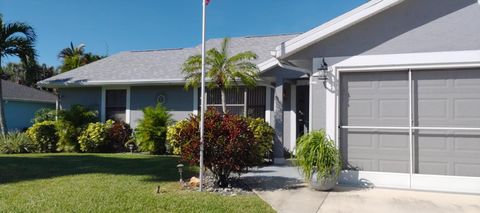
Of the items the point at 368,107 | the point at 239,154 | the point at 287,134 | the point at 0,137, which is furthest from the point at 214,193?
the point at 0,137

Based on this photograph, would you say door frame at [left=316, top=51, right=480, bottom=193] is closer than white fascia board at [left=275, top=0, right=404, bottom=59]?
Yes

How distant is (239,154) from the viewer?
25.0 feet

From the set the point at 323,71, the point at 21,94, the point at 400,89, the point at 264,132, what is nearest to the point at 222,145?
the point at 323,71

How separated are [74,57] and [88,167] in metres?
19.5

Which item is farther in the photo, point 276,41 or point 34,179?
point 276,41

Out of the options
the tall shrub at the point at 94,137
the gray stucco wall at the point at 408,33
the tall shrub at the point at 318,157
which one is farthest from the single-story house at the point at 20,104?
the gray stucco wall at the point at 408,33

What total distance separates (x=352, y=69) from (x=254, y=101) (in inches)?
219

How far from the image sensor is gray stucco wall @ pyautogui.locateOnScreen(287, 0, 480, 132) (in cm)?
751

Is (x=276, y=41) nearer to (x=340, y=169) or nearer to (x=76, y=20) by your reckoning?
(x=340, y=169)

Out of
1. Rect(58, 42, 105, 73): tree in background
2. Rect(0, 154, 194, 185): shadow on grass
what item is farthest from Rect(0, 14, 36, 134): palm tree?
Rect(58, 42, 105, 73): tree in background

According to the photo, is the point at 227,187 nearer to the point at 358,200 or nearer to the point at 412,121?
the point at 358,200

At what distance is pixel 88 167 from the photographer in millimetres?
10711

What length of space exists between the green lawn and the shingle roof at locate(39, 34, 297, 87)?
4.69 meters

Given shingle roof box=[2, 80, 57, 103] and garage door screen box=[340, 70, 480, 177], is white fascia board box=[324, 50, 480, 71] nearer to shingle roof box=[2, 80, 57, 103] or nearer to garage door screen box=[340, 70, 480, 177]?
garage door screen box=[340, 70, 480, 177]
